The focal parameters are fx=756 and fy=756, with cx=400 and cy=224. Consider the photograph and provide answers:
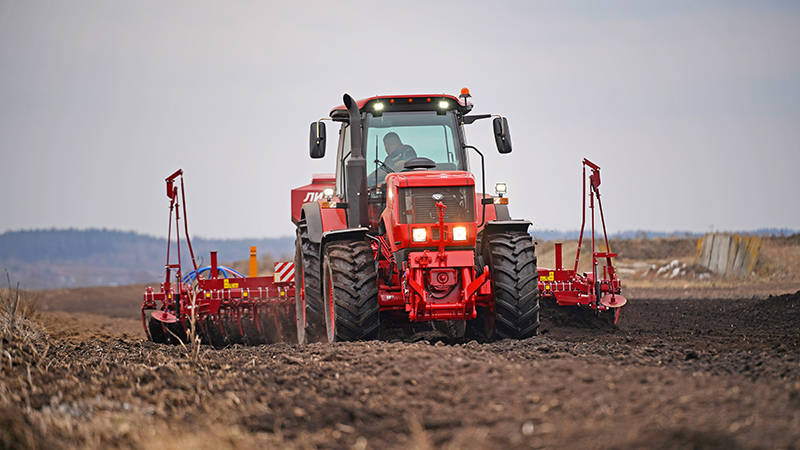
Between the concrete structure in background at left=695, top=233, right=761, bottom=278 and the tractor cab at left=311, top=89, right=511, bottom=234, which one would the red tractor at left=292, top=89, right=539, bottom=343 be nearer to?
the tractor cab at left=311, top=89, right=511, bottom=234

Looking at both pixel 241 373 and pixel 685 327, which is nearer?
pixel 241 373

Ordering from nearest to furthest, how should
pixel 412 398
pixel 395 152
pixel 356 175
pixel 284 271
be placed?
pixel 412 398
pixel 356 175
pixel 395 152
pixel 284 271

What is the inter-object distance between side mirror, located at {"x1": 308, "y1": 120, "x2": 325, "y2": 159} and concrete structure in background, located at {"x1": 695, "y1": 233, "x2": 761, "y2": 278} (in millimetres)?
22082

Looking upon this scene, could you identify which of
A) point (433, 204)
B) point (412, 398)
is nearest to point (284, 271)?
point (433, 204)

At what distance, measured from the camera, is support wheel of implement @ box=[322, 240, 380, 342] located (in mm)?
7676

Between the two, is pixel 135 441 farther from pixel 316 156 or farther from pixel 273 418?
pixel 316 156

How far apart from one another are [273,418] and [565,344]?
12.4 ft

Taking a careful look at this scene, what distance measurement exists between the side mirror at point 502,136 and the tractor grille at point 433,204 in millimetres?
1106

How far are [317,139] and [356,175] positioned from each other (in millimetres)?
800

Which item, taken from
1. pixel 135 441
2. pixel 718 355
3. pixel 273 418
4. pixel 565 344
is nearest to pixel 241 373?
pixel 273 418

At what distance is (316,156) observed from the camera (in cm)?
903

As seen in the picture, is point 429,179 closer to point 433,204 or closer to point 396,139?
point 433,204

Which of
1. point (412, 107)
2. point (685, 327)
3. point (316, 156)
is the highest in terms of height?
point (412, 107)

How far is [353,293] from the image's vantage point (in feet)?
25.1
